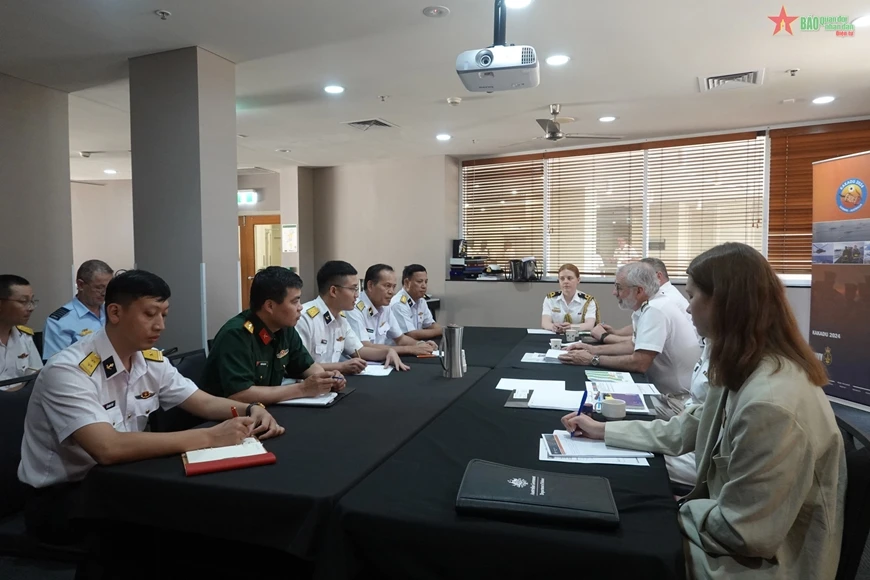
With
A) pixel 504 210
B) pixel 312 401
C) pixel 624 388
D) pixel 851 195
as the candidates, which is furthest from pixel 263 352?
pixel 504 210

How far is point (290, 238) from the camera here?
318 inches

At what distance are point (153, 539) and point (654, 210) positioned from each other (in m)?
6.30

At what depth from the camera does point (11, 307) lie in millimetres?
2828

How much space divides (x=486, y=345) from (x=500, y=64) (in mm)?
1720

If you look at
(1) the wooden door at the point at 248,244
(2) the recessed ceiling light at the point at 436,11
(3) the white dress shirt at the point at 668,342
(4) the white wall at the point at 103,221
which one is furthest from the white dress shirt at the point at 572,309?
(4) the white wall at the point at 103,221

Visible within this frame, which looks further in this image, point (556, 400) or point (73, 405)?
point (556, 400)

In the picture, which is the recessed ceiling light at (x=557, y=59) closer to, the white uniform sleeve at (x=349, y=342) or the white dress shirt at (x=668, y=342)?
the white dress shirt at (x=668, y=342)

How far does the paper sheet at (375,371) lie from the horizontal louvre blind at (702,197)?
460 centimetres

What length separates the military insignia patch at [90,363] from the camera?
1.50 metres

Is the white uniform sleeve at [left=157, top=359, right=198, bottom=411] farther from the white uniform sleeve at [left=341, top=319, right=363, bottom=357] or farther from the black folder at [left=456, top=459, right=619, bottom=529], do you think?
the white uniform sleeve at [left=341, top=319, right=363, bottom=357]

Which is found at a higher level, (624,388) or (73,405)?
(73,405)

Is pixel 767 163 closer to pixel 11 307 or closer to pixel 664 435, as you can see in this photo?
pixel 664 435

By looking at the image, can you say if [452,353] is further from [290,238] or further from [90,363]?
[290,238]

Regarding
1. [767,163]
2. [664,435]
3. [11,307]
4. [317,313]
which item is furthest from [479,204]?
[664,435]
